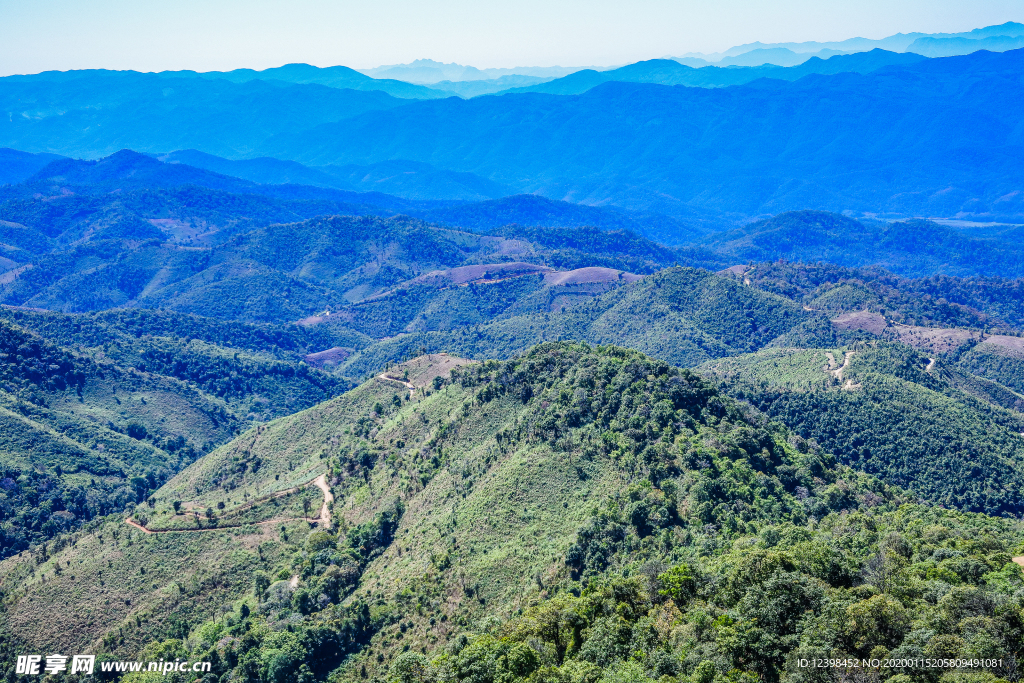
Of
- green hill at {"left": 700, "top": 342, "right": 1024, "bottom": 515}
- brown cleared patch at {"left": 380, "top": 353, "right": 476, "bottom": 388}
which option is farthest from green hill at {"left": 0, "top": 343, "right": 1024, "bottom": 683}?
green hill at {"left": 700, "top": 342, "right": 1024, "bottom": 515}

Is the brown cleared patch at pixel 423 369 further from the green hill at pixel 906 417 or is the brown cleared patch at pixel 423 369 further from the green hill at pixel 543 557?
the green hill at pixel 906 417

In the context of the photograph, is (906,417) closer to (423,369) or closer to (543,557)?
(543,557)

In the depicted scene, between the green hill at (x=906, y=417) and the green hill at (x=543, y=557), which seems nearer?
the green hill at (x=543, y=557)

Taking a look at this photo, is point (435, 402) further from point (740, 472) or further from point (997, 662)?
point (997, 662)

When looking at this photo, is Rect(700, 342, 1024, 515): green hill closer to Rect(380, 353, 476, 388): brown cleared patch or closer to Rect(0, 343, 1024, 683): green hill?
Rect(0, 343, 1024, 683): green hill

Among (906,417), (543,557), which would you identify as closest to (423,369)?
(543,557)

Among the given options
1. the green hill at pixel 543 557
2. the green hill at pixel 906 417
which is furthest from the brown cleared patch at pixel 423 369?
the green hill at pixel 906 417
